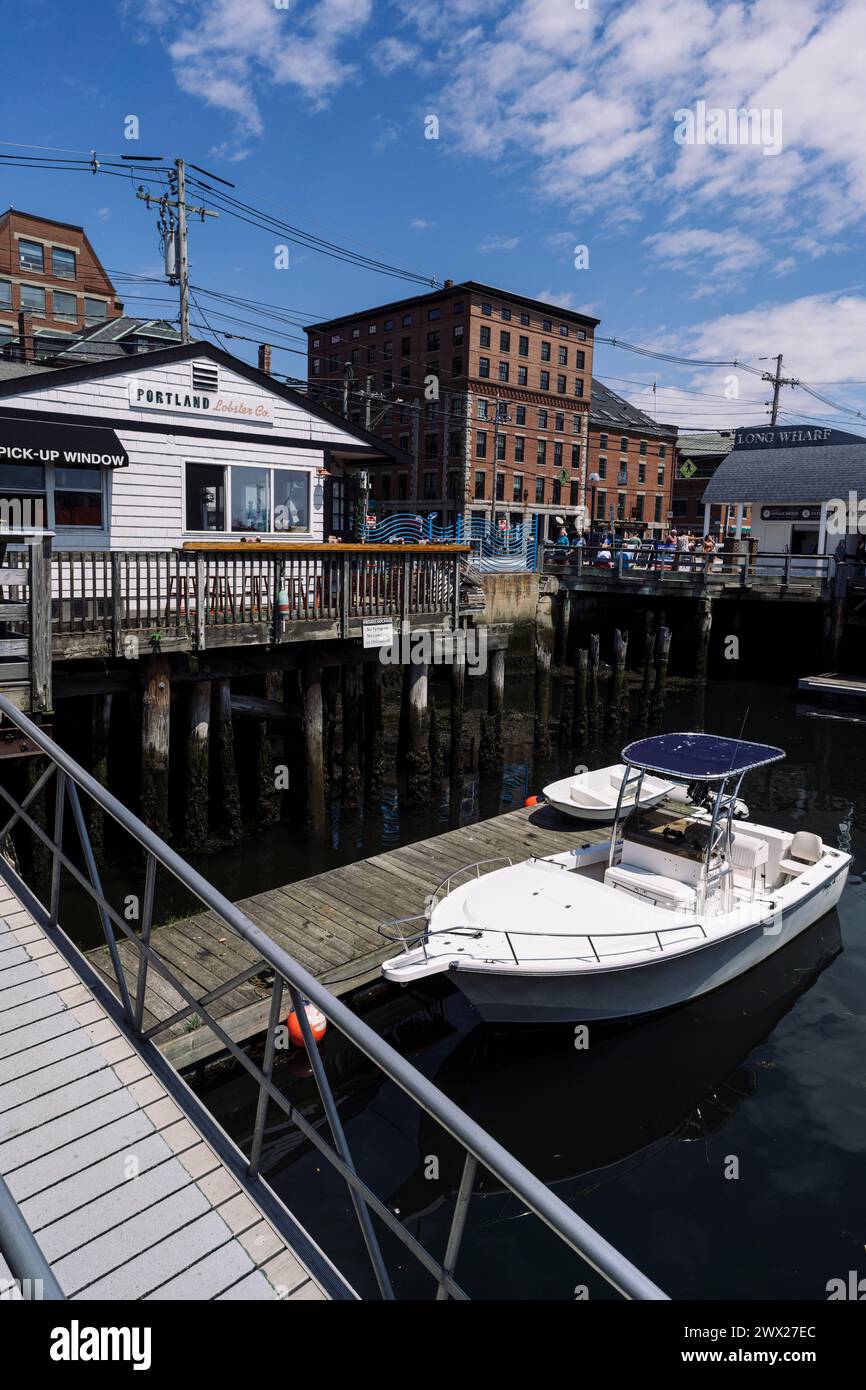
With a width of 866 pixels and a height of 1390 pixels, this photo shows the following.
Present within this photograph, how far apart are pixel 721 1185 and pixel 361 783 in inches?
454

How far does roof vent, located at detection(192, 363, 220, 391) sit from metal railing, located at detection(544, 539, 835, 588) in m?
21.4

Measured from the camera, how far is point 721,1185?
7934 millimetres

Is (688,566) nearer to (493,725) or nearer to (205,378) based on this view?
(493,725)

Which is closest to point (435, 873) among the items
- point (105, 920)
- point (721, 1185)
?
point (721, 1185)

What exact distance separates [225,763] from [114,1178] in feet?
36.0

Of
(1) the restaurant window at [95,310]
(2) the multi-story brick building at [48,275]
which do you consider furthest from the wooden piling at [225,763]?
(1) the restaurant window at [95,310]

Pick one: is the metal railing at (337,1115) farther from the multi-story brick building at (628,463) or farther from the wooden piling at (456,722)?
Result: the multi-story brick building at (628,463)

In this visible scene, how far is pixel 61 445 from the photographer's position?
46.4ft

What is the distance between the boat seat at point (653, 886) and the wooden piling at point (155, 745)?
6674 mm

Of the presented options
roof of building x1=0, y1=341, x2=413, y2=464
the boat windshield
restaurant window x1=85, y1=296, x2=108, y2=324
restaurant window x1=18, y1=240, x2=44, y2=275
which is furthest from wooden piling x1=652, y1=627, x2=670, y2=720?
restaurant window x1=18, y1=240, x2=44, y2=275

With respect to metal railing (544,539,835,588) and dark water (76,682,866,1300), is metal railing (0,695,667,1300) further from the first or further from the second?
metal railing (544,539,835,588)

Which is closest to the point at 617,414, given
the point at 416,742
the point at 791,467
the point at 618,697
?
the point at 791,467

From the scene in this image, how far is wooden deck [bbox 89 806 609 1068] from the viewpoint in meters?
8.29
